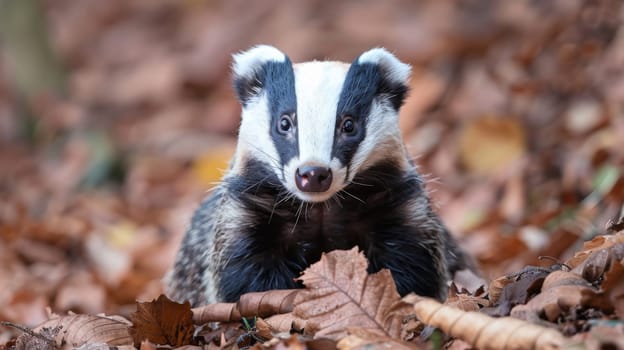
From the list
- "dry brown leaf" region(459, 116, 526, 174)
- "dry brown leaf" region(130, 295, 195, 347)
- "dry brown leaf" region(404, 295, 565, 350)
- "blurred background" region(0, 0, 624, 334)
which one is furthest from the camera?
"dry brown leaf" region(459, 116, 526, 174)

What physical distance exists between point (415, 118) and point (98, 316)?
20.1 ft

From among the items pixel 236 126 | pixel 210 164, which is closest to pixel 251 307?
pixel 236 126

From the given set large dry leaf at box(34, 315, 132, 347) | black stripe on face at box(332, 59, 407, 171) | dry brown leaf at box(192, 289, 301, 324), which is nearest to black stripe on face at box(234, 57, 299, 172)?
black stripe on face at box(332, 59, 407, 171)

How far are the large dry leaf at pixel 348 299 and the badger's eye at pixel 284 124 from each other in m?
0.88

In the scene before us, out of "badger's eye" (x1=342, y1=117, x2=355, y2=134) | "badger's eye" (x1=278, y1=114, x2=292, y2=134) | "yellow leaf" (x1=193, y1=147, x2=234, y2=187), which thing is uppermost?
"yellow leaf" (x1=193, y1=147, x2=234, y2=187)

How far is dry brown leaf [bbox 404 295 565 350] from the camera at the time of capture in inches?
117

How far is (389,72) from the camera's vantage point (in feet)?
15.7

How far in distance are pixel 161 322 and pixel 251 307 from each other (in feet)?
1.32

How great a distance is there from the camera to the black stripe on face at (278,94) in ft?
14.4

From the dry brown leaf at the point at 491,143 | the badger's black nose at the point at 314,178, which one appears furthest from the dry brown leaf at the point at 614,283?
the dry brown leaf at the point at 491,143

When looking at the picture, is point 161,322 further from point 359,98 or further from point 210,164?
point 210,164

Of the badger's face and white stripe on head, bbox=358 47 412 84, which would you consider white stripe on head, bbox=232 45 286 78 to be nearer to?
the badger's face

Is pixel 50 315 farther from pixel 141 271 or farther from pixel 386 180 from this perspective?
pixel 141 271

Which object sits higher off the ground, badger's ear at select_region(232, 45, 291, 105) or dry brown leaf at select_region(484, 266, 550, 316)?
badger's ear at select_region(232, 45, 291, 105)
